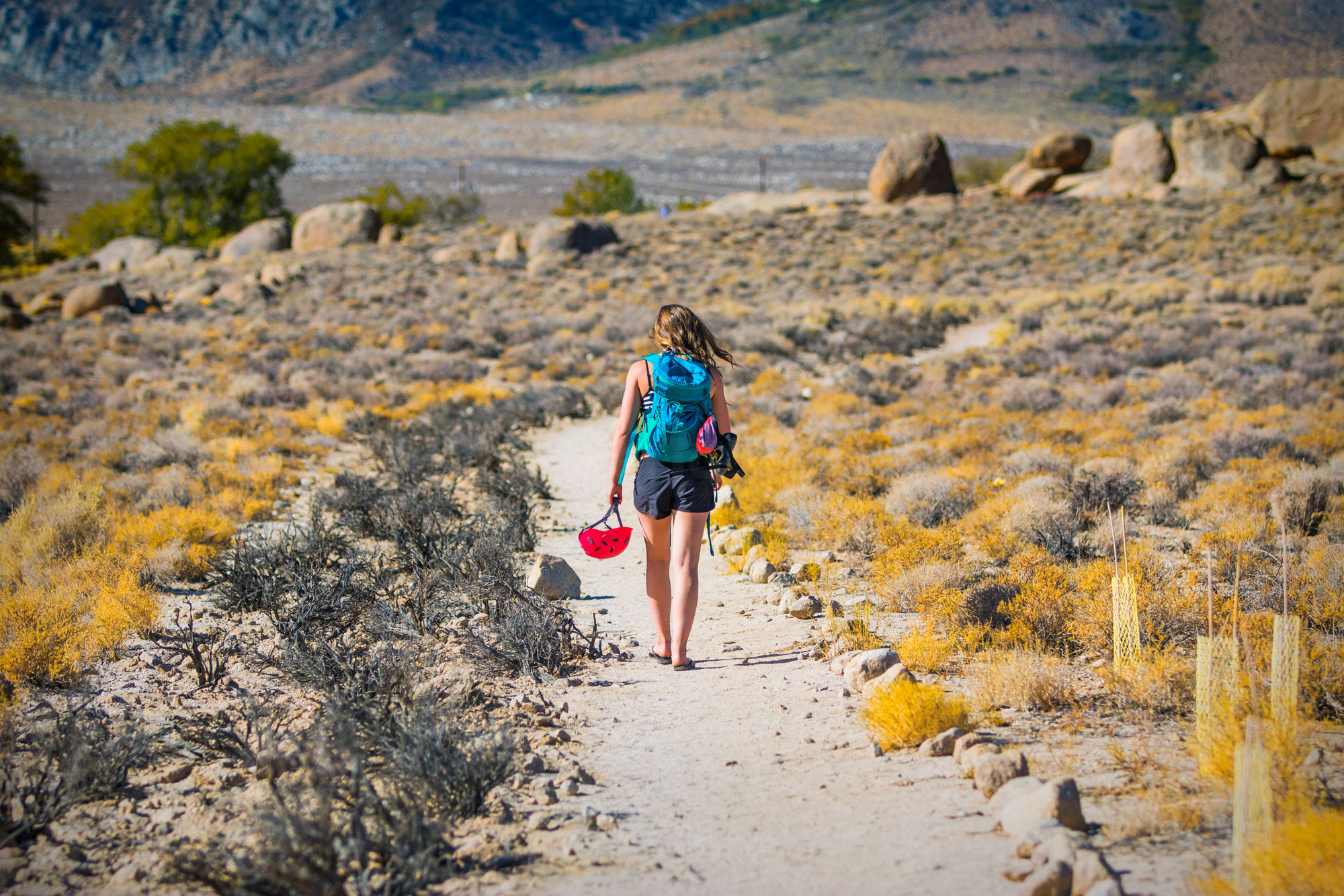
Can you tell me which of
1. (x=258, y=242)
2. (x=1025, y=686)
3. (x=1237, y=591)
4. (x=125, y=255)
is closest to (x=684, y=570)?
(x=1025, y=686)

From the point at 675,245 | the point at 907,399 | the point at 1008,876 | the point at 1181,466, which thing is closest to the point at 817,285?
the point at 675,245

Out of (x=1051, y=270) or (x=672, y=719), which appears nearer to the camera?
(x=672, y=719)

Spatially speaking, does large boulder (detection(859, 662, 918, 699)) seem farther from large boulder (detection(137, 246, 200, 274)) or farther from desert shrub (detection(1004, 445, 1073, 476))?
large boulder (detection(137, 246, 200, 274))

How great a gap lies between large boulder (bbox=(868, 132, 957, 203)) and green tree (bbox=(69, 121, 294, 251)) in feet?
130

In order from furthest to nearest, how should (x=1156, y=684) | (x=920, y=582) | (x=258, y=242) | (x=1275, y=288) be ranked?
(x=258, y=242) → (x=1275, y=288) → (x=920, y=582) → (x=1156, y=684)

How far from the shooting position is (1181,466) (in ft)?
24.3

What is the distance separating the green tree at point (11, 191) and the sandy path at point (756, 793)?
55679 millimetres

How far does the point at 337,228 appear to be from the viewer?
128 ft

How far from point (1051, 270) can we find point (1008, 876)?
27.5 m

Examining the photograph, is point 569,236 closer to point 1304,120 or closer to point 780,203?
point 780,203

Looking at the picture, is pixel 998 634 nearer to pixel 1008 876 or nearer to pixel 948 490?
pixel 1008 876

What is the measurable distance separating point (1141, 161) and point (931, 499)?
4156 cm

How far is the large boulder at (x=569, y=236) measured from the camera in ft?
110

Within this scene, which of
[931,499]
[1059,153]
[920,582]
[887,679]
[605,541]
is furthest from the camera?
[1059,153]
